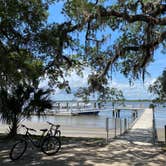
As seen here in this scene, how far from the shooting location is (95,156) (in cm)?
1247

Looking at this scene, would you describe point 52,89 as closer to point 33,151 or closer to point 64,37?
point 64,37

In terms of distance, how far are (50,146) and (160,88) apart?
265 inches

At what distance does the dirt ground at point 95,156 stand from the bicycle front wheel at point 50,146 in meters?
0.17

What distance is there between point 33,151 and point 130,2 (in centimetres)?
619

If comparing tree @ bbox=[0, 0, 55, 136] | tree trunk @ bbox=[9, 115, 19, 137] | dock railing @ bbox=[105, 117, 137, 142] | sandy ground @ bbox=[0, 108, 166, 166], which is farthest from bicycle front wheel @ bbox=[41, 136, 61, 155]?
tree trunk @ bbox=[9, 115, 19, 137]

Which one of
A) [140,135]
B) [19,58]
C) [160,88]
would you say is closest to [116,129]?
[140,135]

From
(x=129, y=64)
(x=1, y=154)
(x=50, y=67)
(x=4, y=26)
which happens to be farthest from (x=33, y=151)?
(x=129, y=64)

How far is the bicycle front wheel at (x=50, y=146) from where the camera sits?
12.7m

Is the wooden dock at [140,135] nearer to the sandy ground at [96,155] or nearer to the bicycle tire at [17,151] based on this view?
the sandy ground at [96,155]

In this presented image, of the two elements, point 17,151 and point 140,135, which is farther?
point 140,135

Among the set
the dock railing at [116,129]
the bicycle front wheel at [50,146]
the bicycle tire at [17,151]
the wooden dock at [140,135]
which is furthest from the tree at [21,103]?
the bicycle tire at [17,151]

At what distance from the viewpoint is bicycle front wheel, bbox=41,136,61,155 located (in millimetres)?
12742

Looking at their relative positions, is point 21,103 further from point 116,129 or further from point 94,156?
point 116,129

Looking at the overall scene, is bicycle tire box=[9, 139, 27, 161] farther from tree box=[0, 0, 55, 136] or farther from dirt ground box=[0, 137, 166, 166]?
tree box=[0, 0, 55, 136]
